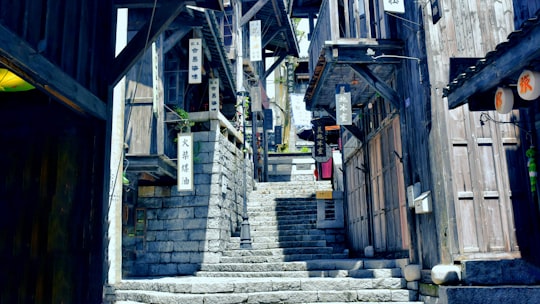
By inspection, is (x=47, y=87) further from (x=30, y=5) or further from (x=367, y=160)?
(x=367, y=160)

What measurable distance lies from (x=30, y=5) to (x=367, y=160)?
9.27 meters

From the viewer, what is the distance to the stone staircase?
8.47 metres

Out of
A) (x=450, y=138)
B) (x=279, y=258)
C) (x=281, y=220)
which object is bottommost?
(x=279, y=258)

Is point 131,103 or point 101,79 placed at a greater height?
point 131,103

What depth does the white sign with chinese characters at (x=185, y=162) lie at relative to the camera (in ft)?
38.6

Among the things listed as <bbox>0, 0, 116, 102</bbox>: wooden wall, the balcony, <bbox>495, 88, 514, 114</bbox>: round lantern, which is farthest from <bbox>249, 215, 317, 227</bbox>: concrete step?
<bbox>0, 0, 116, 102</bbox>: wooden wall

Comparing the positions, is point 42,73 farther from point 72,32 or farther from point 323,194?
point 323,194

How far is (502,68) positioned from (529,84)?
308 millimetres

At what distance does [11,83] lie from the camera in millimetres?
4777

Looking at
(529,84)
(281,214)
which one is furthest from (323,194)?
(529,84)

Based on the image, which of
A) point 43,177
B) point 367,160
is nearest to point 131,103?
point 367,160

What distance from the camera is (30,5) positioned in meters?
3.94

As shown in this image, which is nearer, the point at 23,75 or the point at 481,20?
the point at 23,75

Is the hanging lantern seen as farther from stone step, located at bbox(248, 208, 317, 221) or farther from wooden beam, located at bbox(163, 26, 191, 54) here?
stone step, located at bbox(248, 208, 317, 221)
